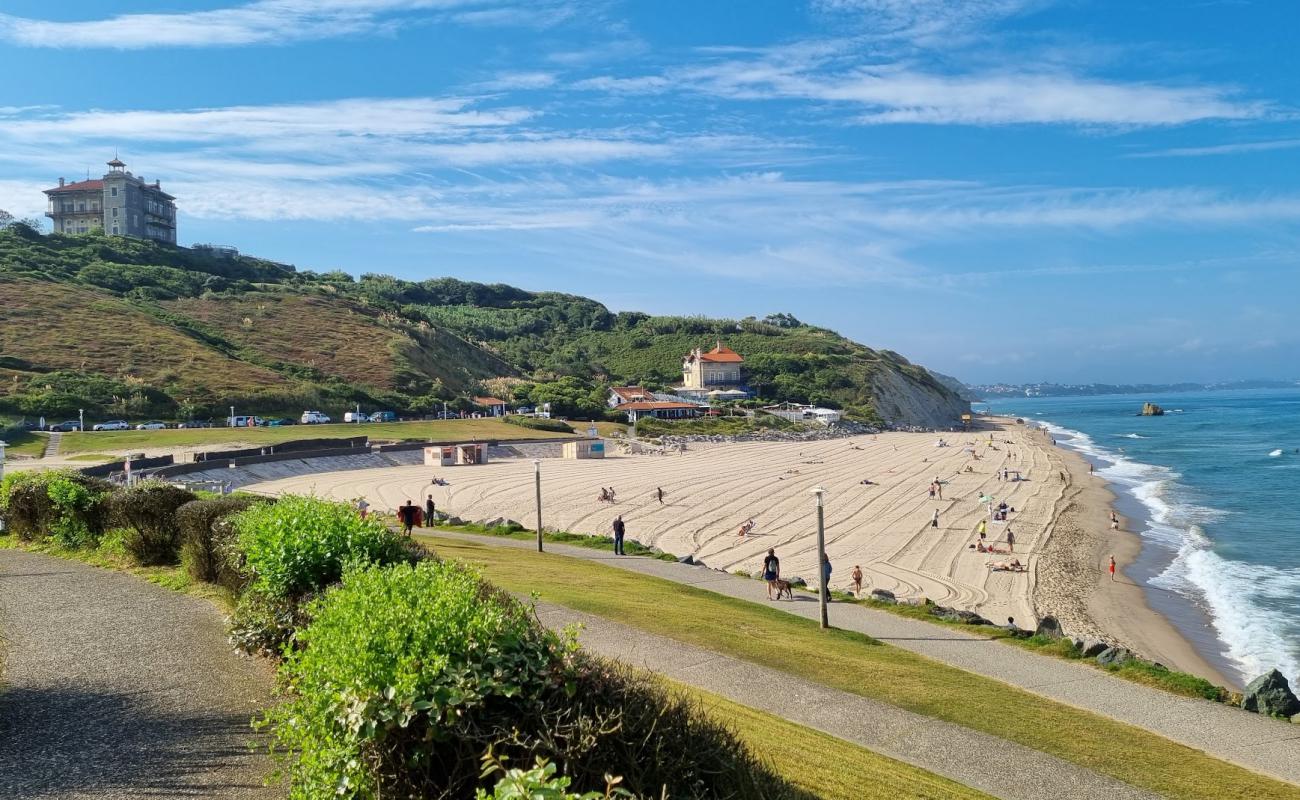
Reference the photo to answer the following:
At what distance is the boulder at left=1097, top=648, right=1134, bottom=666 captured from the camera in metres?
13.2

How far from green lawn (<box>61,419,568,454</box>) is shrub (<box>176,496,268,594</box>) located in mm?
34731

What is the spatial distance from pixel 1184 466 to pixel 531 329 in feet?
357

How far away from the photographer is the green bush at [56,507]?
14844 millimetres

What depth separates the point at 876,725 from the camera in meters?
9.32

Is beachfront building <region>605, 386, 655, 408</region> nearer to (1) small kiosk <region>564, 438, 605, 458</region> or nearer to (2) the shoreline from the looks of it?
(1) small kiosk <region>564, 438, 605, 458</region>

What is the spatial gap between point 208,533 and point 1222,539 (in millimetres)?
34526

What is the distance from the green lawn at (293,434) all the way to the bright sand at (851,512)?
7264 mm

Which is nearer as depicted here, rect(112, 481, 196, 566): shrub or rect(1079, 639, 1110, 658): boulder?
rect(112, 481, 196, 566): shrub

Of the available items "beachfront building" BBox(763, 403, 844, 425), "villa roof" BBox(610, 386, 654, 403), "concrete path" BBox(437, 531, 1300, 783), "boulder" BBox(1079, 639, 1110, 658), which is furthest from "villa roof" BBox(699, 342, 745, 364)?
"boulder" BBox(1079, 639, 1110, 658)

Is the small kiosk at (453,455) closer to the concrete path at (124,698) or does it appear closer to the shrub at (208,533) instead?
the shrub at (208,533)

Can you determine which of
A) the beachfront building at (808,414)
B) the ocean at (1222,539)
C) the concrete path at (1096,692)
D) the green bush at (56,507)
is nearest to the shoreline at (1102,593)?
the ocean at (1222,539)

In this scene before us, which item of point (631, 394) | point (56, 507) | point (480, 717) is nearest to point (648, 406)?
point (631, 394)

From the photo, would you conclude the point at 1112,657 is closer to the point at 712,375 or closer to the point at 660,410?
the point at 660,410

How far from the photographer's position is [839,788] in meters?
6.63
